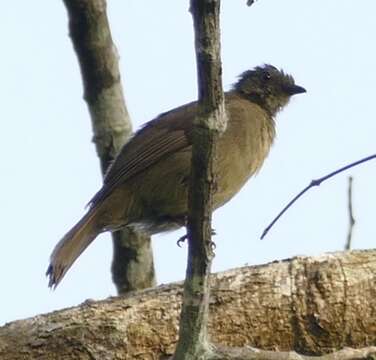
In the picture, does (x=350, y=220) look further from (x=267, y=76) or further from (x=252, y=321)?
(x=267, y=76)

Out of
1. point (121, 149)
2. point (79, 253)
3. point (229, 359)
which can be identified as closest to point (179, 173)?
point (121, 149)

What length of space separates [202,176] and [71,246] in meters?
2.46

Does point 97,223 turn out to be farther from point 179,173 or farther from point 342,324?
point 342,324

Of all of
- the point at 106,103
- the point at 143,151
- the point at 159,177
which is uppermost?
the point at 106,103

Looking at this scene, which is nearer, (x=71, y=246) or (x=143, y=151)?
(x=71, y=246)

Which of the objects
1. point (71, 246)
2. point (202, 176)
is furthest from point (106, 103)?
point (202, 176)

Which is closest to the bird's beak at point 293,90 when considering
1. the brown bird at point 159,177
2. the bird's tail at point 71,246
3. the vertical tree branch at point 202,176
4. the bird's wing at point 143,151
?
the brown bird at point 159,177

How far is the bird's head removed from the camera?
340 inches

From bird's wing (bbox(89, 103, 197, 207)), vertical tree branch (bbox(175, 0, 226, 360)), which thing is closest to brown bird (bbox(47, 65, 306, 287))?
bird's wing (bbox(89, 103, 197, 207))

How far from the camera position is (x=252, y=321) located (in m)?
6.07

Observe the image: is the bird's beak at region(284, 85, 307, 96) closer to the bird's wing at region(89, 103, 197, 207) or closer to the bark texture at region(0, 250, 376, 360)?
the bird's wing at region(89, 103, 197, 207)

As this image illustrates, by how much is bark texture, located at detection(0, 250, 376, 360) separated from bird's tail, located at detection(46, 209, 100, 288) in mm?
541

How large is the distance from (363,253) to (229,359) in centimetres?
140

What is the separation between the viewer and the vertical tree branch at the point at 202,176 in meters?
4.30
